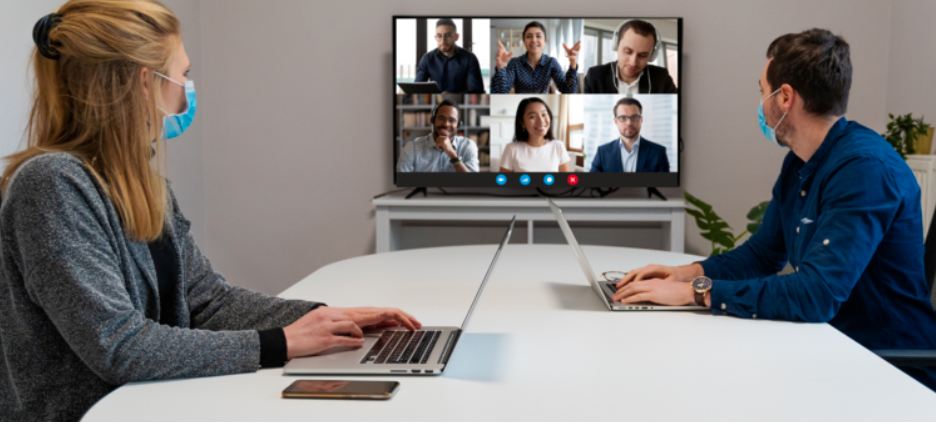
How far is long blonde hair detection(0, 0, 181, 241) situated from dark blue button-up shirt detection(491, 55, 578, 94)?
2603mm

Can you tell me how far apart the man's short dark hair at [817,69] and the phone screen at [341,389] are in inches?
45.2

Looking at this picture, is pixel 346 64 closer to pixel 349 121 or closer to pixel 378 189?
pixel 349 121

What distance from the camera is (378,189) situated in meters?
3.94

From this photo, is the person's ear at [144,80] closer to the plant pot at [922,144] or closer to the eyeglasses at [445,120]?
the eyeglasses at [445,120]

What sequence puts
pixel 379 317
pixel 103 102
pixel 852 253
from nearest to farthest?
pixel 103 102
pixel 379 317
pixel 852 253

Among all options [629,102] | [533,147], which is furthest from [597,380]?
[629,102]

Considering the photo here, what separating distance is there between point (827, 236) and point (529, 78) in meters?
2.39

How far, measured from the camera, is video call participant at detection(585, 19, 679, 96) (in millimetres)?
3570

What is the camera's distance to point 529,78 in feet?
11.8

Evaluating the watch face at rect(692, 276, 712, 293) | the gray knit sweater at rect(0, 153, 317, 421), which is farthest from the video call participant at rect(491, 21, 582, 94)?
the gray knit sweater at rect(0, 153, 317, 421)

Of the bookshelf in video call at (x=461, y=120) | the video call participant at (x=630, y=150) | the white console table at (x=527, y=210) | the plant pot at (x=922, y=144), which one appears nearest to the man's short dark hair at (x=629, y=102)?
the video call participant at (x=630, y=150)

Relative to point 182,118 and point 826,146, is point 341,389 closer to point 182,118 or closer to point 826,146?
point 182,118

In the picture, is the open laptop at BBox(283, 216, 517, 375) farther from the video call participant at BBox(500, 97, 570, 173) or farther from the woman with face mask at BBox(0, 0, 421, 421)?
the video call participant at BBox(500, 97, 570, 173)

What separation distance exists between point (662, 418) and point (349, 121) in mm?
3266
